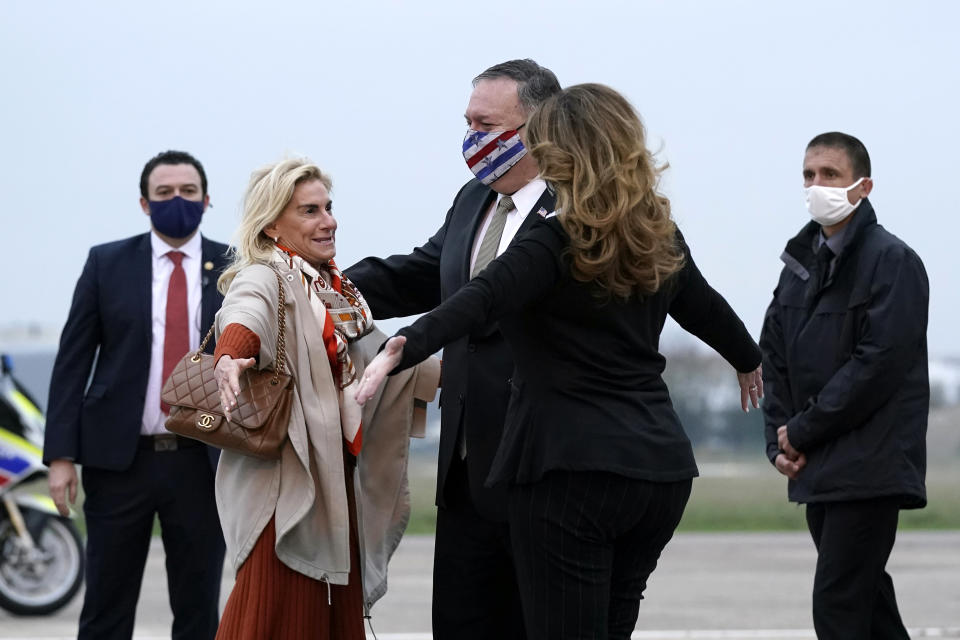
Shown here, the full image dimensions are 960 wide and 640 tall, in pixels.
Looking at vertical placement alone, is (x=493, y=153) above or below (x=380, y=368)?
above

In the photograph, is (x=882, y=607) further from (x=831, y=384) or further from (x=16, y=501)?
(x=16, y=501)

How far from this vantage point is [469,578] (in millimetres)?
4531

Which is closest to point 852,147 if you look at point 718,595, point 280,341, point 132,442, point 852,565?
point 852,565

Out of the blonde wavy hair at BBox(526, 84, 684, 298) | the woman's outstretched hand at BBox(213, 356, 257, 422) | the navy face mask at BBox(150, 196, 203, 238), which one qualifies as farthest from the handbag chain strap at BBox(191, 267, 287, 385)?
the navy face mask at BBox(150, 196, 203, 238)

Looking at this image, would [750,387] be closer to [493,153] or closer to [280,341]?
[493,153]

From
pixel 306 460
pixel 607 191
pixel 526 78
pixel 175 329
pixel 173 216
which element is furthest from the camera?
pixel 173 216

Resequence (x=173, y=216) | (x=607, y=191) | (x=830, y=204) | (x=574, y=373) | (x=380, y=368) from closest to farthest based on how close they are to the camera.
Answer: (x=380, y=368) < (x=607, y=191) < (x=574, y=373) < (x=830, y=204) < (x=173, y=216)

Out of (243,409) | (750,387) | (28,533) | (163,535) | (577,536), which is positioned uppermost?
(750,387)

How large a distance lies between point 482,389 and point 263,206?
0.86 metres

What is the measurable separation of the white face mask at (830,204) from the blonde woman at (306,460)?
1859 millimetres

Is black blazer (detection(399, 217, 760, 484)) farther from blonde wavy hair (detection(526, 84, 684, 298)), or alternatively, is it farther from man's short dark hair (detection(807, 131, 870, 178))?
man's short dark hair (detection(807, 131, 870, 178))

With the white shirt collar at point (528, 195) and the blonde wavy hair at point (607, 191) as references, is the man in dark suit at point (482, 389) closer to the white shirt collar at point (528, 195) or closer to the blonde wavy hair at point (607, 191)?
the white shirt collar at point (528, 195)

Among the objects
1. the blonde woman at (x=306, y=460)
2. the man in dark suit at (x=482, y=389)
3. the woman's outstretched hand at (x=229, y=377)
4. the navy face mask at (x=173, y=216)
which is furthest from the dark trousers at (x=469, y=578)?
the navy face mask at (x=173, y=216)

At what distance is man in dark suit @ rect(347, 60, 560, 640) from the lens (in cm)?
442
